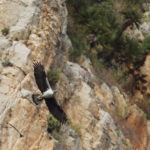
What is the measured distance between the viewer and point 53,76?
16297mm

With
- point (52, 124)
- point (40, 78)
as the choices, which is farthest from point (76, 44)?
point (52, 124)

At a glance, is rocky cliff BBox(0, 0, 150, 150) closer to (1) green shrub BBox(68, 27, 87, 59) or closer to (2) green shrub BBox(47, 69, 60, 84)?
(2) green shrub BBox(47, 69, 60, 84)

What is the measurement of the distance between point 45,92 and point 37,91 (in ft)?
0.75

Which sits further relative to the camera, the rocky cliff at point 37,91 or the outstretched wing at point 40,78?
the outstretched wing at point 40,78

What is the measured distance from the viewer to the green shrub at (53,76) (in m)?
16.2

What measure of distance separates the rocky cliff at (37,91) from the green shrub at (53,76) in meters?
0.23

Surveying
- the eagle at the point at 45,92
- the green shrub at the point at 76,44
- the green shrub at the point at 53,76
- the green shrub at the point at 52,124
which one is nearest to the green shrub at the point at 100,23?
the green shrub at the point at 76,44

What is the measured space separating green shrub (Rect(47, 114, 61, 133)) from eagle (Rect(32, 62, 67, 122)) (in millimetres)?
435

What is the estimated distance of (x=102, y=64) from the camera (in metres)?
25.5

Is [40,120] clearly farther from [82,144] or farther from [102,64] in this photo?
[102,64]

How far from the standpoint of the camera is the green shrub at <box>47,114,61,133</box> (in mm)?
13719

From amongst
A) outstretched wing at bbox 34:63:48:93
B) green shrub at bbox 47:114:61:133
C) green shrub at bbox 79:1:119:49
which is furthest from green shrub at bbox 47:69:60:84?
green shrub at bbox 79:1:119:49

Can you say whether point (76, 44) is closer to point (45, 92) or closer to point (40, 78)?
point (40, 78)

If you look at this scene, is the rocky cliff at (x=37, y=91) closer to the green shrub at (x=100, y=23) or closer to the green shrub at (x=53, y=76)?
the green shrub at (x=53, y=76)
